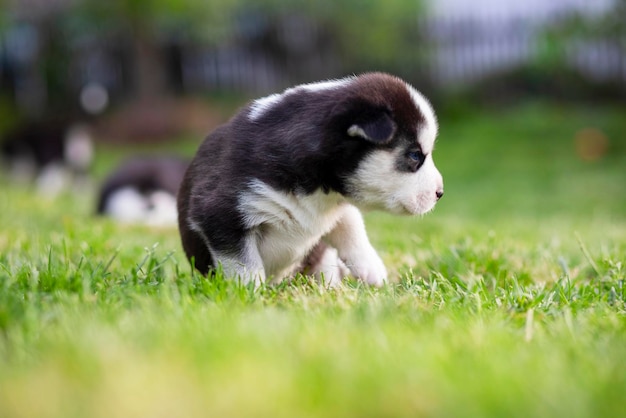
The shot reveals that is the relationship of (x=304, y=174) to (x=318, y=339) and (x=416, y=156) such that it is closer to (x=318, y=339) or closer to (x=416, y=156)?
(x=416, y=156)

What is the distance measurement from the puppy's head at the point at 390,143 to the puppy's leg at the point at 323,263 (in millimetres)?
463

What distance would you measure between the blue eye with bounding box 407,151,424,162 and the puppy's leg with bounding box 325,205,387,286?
42 cm

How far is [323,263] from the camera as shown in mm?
4234

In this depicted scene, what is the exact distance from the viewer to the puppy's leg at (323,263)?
165 inches

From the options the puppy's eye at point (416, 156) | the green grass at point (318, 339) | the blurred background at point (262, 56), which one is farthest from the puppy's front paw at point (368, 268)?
the blurred background at point (262, 56)

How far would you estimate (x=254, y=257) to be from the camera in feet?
12.0

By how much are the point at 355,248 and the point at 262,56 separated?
17022 millimetres

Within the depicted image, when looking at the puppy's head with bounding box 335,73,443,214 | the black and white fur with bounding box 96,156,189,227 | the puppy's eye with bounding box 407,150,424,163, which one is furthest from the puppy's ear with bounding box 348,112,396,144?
the black and white fur with bounding box 96,156,189,227

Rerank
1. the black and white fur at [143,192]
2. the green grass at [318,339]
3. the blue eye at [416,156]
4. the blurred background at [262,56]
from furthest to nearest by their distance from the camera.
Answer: the blurred background at [262,56]
the black and white fur at [143,192]
the blue eye at [416,156]
the green grass at [318,339]

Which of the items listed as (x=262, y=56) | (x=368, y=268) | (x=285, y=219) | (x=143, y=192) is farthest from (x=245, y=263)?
(x=262, y=56)

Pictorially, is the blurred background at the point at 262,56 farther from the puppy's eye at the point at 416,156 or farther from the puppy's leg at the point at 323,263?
the puppy's eye at the point at 416,156

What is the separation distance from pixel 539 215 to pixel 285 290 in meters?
7.79

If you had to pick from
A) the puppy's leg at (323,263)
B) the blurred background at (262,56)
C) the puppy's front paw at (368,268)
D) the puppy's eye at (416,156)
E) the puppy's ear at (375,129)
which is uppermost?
the puppy's ear at (375,129)

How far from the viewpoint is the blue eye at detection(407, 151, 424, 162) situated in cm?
384
